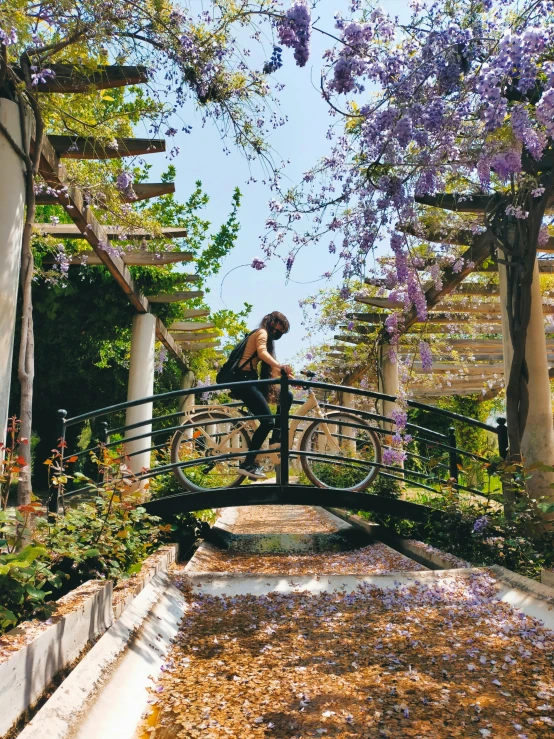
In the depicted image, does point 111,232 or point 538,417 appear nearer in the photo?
point 538,417

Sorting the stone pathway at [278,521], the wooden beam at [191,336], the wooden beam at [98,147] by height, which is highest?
the wooden beam at [98,147]

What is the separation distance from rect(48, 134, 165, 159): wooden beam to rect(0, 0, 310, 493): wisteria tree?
14.5 inches

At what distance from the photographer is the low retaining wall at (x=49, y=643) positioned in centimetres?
170

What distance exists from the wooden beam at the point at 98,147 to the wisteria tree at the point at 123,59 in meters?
0.37

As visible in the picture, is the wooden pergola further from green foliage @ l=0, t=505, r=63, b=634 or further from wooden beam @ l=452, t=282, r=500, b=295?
wooden beam @ l=452, t=282, r=500, b=295

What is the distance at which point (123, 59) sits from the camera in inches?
148

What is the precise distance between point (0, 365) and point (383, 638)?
104 inches

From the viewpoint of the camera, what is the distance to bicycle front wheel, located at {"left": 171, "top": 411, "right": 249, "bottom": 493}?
5.21 meters

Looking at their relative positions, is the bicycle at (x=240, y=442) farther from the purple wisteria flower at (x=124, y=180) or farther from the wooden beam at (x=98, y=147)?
the wooden beam at (x=98, y=147)

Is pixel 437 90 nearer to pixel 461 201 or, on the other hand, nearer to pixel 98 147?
pixel 461 201

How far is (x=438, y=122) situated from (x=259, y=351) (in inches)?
93.1

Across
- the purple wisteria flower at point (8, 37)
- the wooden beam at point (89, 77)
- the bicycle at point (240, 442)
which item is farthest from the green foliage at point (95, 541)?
the wooden beam at point (89, 77)

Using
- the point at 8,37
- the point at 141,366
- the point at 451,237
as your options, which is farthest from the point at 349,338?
the point at 8,37

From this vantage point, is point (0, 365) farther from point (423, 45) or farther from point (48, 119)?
point (423, 45)
